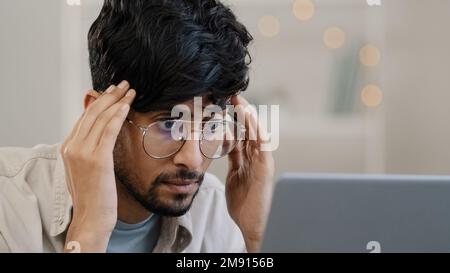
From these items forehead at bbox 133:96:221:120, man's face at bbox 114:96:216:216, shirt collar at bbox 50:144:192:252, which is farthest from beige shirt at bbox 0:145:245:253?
forehead at bbox 133:96:221:120

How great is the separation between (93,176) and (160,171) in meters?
0.16

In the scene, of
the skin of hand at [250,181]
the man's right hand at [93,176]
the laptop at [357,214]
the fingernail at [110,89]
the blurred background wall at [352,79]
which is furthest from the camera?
the blurred background wall at [352,79]

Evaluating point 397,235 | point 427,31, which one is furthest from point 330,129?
point 397,235

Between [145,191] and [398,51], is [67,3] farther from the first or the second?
[398,51]

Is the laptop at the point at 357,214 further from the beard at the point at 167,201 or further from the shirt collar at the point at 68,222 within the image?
the shirt collar at the point at 68,222

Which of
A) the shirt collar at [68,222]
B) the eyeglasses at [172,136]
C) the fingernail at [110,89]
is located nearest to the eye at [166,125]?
the eyeglasses at [172,136]

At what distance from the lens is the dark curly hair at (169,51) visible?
1043mm

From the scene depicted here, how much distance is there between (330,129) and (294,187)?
139cm

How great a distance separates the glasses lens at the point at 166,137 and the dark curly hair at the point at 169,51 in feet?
0.11

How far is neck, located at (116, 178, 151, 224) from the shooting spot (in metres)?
1.17

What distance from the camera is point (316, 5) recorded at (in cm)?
199

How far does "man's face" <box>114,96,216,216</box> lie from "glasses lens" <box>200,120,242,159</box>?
23 millimetres

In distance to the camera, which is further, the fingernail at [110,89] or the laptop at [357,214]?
the fingernail at [110,89]
